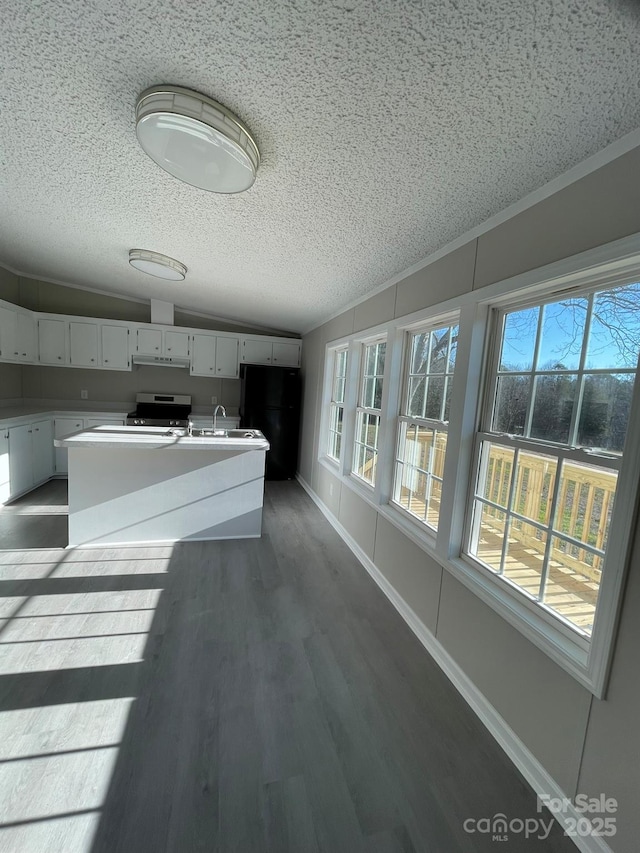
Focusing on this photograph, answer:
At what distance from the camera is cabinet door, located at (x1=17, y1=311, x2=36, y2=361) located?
14.4 ft

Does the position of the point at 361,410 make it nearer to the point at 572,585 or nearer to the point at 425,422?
the point at 425,422

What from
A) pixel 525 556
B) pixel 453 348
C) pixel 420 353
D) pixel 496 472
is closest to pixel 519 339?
pixel 453 348

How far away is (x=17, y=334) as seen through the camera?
14.1ft

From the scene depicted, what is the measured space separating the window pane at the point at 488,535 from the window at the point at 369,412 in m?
1.26

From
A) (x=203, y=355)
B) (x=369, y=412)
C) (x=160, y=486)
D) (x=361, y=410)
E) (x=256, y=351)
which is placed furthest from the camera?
(x=256, y=351)

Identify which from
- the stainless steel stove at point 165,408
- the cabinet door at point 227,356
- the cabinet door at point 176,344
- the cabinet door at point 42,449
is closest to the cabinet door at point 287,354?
the cabinet door at point 227,356

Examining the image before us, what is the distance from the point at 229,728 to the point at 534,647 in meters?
1.34

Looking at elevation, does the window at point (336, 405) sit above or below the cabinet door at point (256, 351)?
below

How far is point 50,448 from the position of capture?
4.68 meters

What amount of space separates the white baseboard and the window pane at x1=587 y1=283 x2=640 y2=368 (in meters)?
1.57

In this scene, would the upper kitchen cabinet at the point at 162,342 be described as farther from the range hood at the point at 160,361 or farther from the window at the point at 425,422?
the window at the point at 425,422

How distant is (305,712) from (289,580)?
3.63ft

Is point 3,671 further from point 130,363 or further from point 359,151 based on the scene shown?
point 130,363

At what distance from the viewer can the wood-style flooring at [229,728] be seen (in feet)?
3.86
